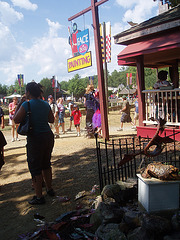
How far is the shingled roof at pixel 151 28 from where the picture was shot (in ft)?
20.6

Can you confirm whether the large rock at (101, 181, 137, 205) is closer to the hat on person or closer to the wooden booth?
the wooden booth

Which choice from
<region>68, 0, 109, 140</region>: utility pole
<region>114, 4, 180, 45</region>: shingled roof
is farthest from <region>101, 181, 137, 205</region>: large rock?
<region>114, 4, 180, 45</region>: shingled roof

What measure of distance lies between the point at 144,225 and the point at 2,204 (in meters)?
2.71

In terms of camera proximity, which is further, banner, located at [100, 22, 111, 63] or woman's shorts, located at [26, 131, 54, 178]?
banner, located at [100, 22, 111, 63]

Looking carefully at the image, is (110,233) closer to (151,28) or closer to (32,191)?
(32,191)

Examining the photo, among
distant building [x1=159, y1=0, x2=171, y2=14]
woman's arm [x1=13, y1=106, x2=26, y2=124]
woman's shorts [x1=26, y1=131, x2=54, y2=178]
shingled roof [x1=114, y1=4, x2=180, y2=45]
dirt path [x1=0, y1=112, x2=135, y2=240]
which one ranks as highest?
distant building [x1=159, y1=0, x2=171, y2=14]

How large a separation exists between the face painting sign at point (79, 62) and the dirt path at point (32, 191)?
2.85 meters

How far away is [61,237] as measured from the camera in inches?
103

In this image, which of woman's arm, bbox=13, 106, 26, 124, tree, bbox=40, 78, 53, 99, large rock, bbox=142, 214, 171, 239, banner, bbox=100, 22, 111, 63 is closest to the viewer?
large rock, bbox=142, 214, 171, 239

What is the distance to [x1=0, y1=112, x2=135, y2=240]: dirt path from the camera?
3248 millimetres

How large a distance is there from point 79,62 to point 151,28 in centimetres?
279

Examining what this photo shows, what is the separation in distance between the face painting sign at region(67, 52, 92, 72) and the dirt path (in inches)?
112

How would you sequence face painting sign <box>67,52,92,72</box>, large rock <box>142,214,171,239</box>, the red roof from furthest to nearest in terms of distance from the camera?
face painting sign <box>67,52,92,72</box> < the red roof < large rock <box>142,214,171,239</box>

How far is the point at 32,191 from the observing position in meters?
4.36
